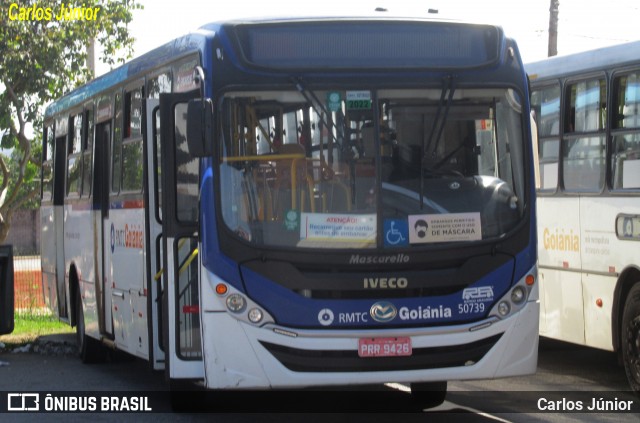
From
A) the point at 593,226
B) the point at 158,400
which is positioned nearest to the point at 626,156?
the point at 593,226

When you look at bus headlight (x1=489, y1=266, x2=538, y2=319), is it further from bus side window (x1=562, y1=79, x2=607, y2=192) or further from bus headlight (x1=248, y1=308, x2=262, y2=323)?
bus side window (x1=562, y1=79, x2=607, y2=192)

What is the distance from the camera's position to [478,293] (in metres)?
8.80

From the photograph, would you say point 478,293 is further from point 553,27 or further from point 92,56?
point 553,27

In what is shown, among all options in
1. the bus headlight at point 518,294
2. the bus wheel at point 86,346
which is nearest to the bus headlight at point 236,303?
the bus headlight at point 518,294

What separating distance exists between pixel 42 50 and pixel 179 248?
1583cm

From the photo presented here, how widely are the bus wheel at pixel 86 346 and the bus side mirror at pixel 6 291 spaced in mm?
936

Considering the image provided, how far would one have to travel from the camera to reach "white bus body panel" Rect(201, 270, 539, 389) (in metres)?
8.56

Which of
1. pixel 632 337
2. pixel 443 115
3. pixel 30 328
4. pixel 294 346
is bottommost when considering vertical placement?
pixel 30 328

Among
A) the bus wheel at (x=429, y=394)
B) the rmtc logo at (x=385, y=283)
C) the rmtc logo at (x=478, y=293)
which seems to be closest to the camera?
the rmtc logo at (x=385, y=283)

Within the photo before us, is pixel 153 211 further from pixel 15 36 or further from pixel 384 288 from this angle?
pixel 15 36

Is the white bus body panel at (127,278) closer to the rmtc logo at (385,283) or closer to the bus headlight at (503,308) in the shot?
the rmtc logo at (385,283)

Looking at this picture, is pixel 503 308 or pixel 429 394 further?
pixel 429 394

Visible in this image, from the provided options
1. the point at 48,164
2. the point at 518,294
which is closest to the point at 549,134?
the point at 518,294

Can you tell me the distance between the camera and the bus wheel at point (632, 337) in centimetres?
1090
